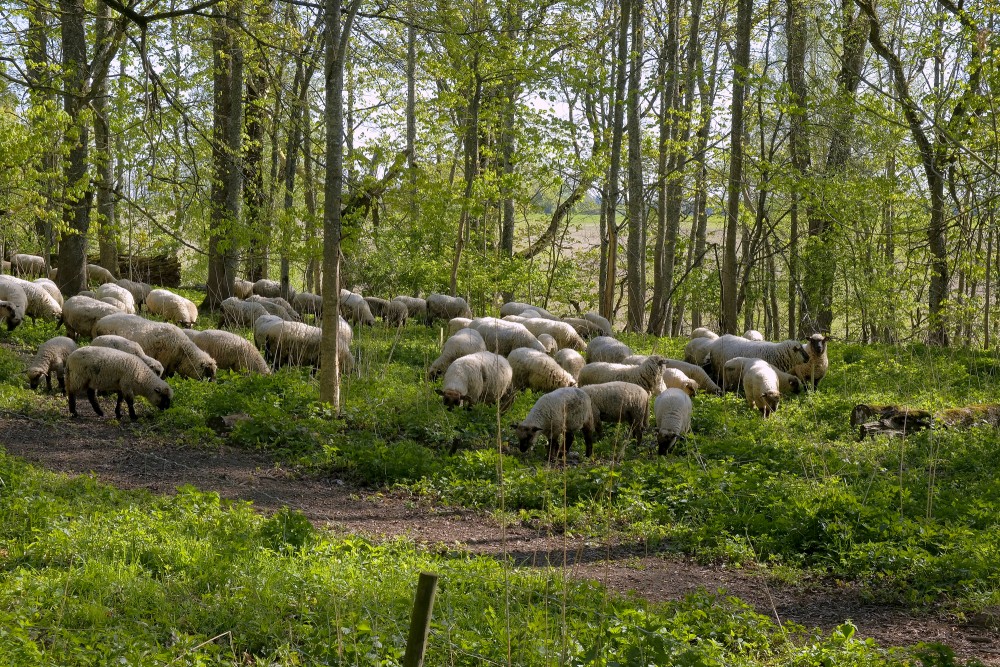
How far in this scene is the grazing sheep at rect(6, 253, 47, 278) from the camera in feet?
78.4

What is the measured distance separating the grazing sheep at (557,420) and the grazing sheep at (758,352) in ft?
17.2

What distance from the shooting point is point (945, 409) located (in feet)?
37.7

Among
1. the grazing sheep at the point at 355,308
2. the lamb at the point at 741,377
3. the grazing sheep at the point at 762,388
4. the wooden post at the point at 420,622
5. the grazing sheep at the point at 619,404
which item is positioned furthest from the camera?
the grazing sheep at the point at 355,308

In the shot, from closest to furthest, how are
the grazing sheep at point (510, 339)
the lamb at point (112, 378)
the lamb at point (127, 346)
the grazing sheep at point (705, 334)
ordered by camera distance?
the lamb at point (112, 378)
the lamb at point (127, 346)
the grazing sheep at point (510, 339)
the grazing sheep at point (705, 334)

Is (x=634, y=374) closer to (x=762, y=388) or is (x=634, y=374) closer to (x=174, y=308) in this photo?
(x=762, y=388)

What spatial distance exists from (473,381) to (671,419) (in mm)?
2936

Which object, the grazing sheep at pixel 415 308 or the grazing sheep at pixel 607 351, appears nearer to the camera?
the grazing sheep at pixel 607 351

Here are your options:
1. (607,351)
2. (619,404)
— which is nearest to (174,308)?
(607,351)

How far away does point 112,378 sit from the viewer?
1062cm

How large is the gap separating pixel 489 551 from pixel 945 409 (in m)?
7.41

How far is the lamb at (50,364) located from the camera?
36.6 feet

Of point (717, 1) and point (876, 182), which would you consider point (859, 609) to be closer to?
point (876, 182)

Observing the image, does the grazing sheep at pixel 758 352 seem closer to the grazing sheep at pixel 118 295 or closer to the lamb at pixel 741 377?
the lamb at pixel 741 377

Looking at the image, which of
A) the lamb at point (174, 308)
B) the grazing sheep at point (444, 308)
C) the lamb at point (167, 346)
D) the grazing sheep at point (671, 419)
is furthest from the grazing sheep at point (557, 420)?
the grazing sheep at point (444, 308)
